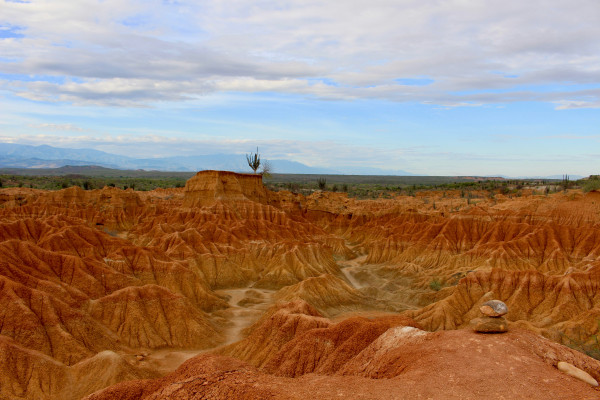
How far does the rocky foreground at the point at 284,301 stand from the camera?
15117mm

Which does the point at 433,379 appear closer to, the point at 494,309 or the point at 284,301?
the point at 494,309

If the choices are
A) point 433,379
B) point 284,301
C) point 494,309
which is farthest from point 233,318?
point 433,379

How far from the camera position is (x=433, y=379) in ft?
45.4

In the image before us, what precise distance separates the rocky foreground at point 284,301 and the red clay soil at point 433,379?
71mm

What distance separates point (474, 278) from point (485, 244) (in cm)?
1923

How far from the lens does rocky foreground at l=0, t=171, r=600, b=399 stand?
49.6 feet

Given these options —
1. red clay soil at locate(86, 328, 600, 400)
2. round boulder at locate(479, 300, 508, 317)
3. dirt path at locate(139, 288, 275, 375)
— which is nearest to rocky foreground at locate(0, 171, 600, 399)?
red clay soil at locate(86, 328, 600, 400)

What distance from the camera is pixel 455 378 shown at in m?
13.8

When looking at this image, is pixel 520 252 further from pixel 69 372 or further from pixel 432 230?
pixel 69 372

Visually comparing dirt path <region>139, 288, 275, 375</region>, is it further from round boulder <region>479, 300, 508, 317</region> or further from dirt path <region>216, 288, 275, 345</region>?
round boulder <region>479, 300, 508, 317</region>

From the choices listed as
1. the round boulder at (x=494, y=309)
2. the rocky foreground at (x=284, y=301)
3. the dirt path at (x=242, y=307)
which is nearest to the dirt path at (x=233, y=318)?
the dirt path at (x=242, y=307)

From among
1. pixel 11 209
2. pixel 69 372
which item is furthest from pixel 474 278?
pixel 11 209

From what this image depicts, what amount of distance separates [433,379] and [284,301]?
26141mm

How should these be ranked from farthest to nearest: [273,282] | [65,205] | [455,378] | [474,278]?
[65,205] → [273,282] → [474,278] → [455,378]
